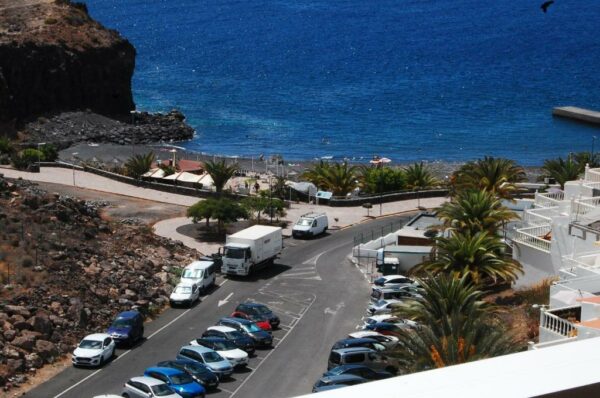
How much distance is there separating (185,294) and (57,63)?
65.8 meters

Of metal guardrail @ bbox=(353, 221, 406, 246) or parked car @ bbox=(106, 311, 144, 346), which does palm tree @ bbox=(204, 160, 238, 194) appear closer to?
metal guardrail @ bbox=(353, 221, 406, 246)

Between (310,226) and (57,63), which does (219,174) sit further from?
(57,63)

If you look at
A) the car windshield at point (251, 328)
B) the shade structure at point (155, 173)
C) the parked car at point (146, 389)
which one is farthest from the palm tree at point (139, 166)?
the parked car at point (146, 389)

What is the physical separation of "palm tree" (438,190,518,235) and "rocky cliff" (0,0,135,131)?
63.3 m

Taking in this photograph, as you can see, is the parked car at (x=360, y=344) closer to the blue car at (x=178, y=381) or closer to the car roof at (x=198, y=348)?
the car roof at (x=198, y=348)

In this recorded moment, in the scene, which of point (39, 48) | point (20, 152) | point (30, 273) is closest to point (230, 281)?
point (30, 273)

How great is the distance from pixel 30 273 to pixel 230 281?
31.4 feet

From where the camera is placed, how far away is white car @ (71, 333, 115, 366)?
31375 mm

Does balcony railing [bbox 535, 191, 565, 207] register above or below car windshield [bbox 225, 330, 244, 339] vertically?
above

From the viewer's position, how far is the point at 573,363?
439 cm

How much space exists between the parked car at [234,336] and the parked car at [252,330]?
32cm

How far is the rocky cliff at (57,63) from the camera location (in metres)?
97.7

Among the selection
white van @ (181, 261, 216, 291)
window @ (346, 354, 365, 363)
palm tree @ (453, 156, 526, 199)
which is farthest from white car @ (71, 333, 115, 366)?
palm tree @ (453, 156, 526, 199)

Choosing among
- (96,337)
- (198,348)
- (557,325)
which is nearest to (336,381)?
(198,348)
